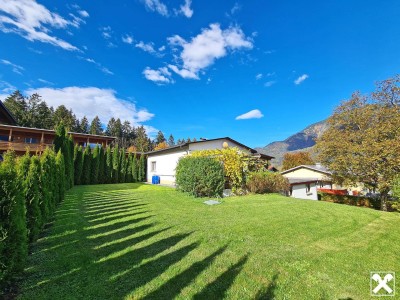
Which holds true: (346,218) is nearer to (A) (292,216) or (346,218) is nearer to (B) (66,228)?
(A) (292,216)

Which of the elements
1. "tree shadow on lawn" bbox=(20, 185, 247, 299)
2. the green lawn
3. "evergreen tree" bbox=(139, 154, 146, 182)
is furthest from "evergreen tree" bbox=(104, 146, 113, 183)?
"tree shadow on lawn" bbox=(20, 185, 247, 299)

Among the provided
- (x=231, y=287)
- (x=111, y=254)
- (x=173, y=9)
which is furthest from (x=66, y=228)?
(x=173, y=9)

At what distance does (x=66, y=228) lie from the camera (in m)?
6.23

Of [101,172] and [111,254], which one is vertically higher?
[101,172]

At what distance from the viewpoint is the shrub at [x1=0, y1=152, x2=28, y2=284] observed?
11.0ft

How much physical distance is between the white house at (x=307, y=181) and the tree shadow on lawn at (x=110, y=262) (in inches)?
831

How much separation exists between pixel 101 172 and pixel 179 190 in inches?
550

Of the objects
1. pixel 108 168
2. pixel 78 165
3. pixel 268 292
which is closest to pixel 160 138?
pixel 108 168

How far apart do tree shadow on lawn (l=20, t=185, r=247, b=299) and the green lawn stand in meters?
0.02

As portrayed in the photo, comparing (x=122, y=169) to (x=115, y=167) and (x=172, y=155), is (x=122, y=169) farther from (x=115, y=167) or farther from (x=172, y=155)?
(x=172, y=155)

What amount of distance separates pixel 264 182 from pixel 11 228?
45.9ft

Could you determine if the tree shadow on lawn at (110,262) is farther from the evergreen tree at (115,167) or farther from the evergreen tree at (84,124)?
the evergreen tree at (84,124)

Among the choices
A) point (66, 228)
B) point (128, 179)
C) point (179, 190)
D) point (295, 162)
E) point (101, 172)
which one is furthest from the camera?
point (295, 162)

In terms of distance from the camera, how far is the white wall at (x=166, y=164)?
2386 cm
